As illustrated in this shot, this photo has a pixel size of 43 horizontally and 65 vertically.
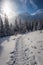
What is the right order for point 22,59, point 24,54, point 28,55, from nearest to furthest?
point 22,59 < point 28,55 < point 24,54

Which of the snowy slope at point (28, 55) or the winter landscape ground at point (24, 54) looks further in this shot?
the winter landscape ground at point (24, 54)

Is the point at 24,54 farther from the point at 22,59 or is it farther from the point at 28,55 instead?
the point at 22,59

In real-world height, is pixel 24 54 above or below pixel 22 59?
below

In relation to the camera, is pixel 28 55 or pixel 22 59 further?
pixel 28 55

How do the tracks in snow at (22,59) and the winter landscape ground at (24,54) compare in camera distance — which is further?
the winter landscape ground at (24,54)

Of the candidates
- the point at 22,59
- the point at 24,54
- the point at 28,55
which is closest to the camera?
the point at 22,59

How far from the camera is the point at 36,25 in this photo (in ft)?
309

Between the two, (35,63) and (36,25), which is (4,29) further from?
(35,63)

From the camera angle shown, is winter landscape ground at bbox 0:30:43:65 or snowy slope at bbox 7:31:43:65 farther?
winter landscape ground at bbox 0:30:43:65

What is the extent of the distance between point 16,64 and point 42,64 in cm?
209

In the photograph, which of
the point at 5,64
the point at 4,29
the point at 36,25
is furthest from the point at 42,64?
the point at 36,25

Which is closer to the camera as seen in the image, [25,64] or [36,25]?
[25,64]

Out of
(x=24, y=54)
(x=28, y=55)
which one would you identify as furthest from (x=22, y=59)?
(x=24, y=54)

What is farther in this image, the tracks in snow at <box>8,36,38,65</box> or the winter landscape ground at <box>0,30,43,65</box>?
the winter landscape ground at <box>0,30,43,65</box>
